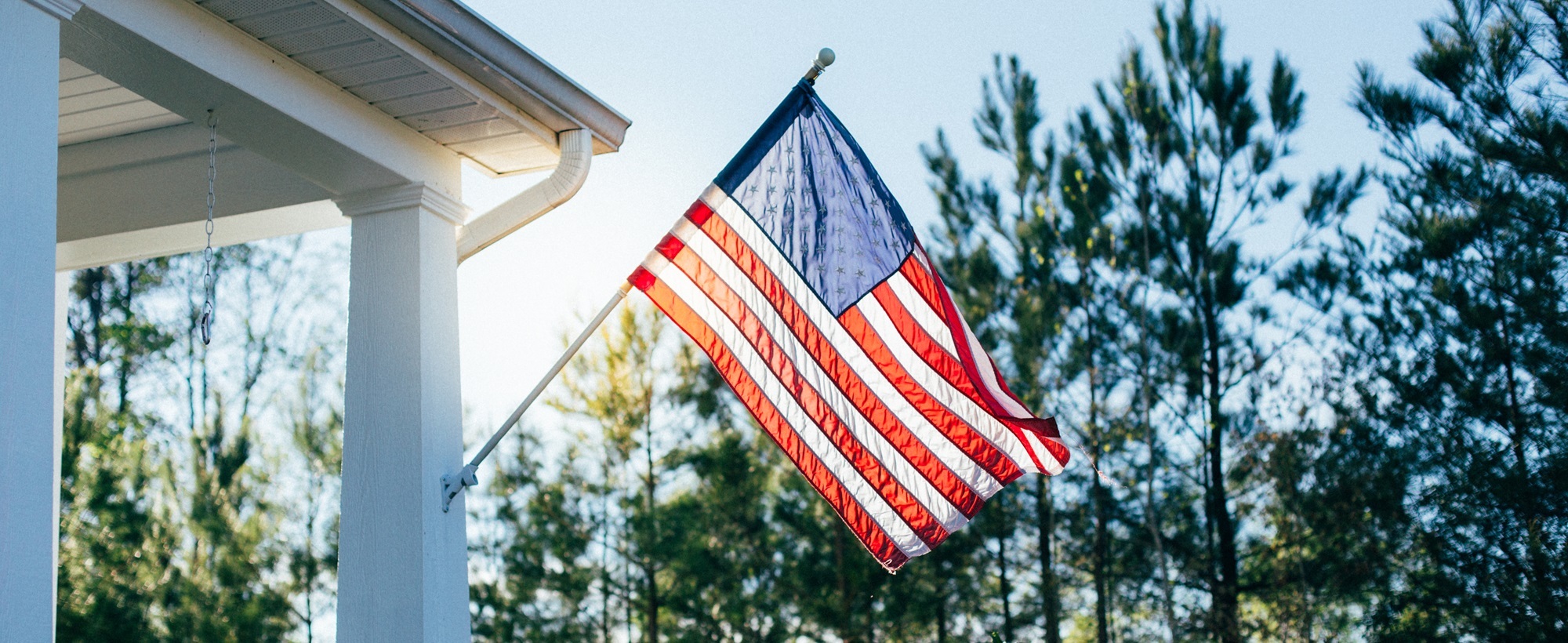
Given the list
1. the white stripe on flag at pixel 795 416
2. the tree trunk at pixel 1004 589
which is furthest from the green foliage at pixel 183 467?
the white stripe on flag at pixel 795 416

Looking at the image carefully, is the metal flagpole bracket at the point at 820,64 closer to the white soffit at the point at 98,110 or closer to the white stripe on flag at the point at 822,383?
the white stripe on flag at the point at 822,383

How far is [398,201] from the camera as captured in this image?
4.16 meters

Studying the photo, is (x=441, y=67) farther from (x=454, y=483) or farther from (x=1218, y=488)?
(x=1218, y=488)

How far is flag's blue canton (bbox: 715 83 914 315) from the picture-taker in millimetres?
4047

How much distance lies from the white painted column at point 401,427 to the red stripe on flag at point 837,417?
0.76m

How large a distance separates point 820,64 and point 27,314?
2.32 meters

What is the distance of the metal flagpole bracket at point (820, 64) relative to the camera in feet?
13.7

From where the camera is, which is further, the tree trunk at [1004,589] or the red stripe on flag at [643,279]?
the tree trunk at [1004,589]

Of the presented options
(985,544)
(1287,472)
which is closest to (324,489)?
(985,544)

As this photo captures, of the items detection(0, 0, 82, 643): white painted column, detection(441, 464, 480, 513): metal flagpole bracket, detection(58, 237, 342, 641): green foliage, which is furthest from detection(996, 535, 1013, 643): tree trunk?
detection(0, 0, 82, 643): white painted column

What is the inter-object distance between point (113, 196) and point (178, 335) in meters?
11.9

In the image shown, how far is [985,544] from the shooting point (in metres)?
16.8

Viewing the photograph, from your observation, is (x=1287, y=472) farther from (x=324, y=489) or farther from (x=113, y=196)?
(x=113, y=196)

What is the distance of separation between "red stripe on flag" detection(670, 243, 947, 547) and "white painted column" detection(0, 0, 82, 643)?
178cm
